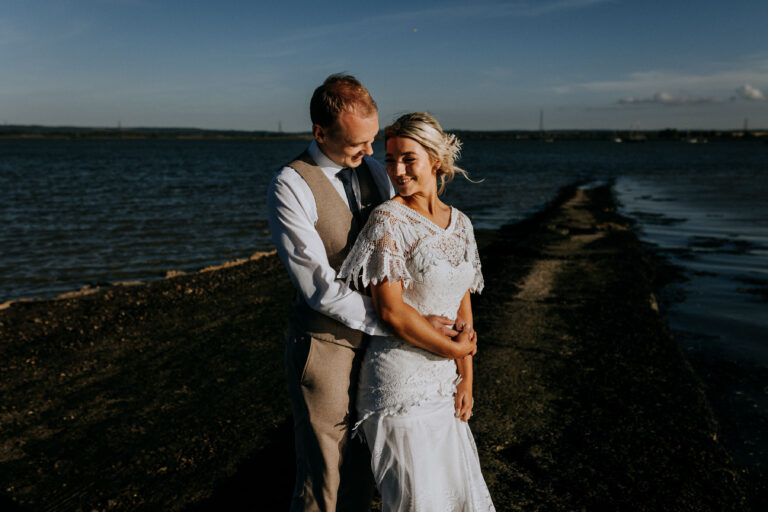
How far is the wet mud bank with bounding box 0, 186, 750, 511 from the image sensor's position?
12.3 ft

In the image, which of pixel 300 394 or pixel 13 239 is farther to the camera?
pixel 13 239

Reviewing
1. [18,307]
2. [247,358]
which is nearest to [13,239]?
[18,307]

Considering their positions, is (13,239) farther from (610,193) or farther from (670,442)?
(610,193)

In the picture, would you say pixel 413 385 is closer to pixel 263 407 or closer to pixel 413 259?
pixel 413 259

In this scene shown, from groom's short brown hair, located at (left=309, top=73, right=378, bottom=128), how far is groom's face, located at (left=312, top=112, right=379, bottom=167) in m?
0.02

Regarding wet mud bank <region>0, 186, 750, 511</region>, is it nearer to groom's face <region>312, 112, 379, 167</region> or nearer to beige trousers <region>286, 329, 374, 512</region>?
beige trousers <region>286, 329, 374, 512</region>

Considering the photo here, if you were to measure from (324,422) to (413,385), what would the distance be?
43 cm

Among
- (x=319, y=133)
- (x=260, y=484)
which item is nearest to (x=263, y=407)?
(x=260, y=484)

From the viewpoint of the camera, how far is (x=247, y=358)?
6211mm

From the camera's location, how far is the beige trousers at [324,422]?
7.55 feet

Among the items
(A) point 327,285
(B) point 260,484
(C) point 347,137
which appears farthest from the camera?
(B) point 260,484

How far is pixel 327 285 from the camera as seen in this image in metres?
2.12

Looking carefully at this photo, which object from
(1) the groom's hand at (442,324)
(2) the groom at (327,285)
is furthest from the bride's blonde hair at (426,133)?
(1) the groom's hand at (442,324)

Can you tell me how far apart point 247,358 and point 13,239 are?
45.6ft
